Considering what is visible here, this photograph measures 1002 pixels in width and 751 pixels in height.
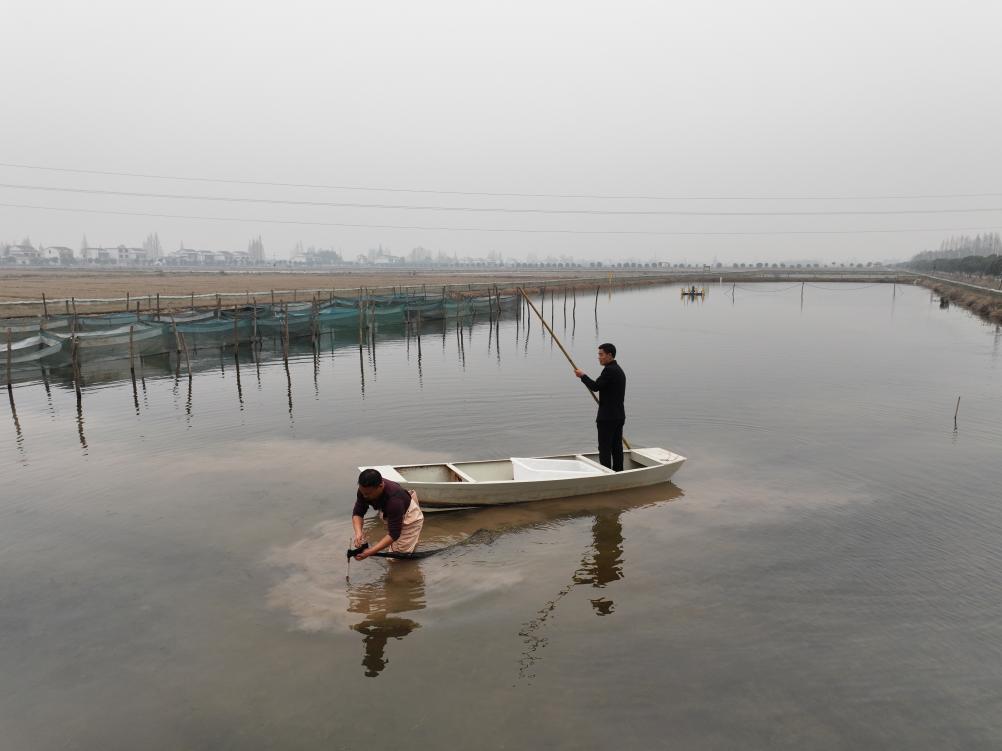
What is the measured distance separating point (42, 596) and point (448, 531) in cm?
527

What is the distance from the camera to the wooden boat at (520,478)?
10281mm

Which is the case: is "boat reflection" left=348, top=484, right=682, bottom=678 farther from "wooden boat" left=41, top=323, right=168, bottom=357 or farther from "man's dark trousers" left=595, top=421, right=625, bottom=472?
"wooden boat" left=41, top=323, right=168, bottom=357

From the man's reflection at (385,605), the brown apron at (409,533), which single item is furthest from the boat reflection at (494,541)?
the brown apron at (409,533)

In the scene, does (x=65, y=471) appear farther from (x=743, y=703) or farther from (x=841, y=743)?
(x=841, y=743)

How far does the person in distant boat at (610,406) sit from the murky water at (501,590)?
0.80 metres

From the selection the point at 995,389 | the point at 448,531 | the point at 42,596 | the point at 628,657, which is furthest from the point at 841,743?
the point at 995,389

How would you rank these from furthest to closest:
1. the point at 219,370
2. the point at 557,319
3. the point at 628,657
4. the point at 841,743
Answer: the point at 557,319
the point at 219,370
the point at 628,657
the point at 841,743

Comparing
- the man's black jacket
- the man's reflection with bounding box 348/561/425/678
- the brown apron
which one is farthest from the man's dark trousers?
the man's reflection with bounding box 348/561/425/678

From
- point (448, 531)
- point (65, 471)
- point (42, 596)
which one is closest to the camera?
point (42, 596)

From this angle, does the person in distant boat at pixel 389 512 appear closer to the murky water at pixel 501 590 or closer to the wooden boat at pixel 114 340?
the murky water at pixel 501 590

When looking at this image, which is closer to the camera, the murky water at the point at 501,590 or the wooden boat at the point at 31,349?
the murky water at the point at 501,590

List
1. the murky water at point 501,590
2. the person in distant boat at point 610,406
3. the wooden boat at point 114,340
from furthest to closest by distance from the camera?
the wooden boat at point 114,340
the person in distant boat at point 610,406
the murky water at point 501,590

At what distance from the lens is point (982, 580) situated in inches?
330

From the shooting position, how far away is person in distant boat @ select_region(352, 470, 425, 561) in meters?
7.63
